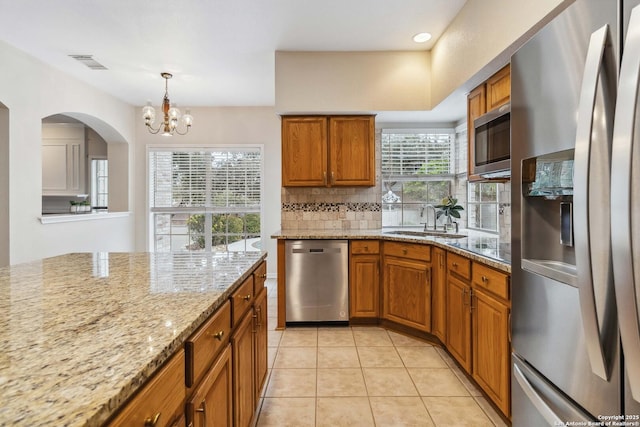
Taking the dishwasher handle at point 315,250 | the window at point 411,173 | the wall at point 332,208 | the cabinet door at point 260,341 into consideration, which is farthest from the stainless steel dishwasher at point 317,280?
the cabinet door at point 260,341

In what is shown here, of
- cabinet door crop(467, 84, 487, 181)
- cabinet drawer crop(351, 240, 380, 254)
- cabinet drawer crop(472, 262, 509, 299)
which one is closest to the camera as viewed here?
cabinet drawer crop(472, 262, 509, 299)

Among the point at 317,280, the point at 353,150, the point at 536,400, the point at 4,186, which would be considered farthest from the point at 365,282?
the point at 4,186

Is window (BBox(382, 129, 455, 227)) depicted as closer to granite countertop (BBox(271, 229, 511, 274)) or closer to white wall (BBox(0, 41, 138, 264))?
granite countertop (BBox(271, 229, 511, 274))

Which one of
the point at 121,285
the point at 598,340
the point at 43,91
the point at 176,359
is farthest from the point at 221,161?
the point at 598,340

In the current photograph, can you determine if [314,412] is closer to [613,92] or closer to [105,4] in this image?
[613,92]

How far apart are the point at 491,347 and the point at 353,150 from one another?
2352 millimetres

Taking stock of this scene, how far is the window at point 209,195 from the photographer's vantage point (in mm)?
5512

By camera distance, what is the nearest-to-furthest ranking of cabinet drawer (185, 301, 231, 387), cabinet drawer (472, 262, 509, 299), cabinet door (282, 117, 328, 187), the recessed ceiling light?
cabinet drawer (185, 301, 231, 387) < cabinet drawer (472, 262, 509, 299) < the recessed ceiling light < cabinet door (282, 117, 328, 187)

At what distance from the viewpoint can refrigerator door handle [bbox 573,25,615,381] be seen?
83cm

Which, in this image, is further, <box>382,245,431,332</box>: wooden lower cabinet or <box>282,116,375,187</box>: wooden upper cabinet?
<box>282,116,375,187</box>: wooden upper cabinet

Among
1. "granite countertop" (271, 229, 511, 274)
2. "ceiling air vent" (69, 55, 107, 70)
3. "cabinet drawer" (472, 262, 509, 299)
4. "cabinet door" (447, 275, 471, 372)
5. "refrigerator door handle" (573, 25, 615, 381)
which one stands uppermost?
"ceiling air vent" (69, 55, 107, 70)

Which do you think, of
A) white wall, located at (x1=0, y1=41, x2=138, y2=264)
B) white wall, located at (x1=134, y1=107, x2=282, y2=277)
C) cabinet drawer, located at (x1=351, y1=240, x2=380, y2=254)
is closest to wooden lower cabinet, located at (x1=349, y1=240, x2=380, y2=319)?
cabinet drawer, located at (x1=351, y1=240, x2=380, y2=254)

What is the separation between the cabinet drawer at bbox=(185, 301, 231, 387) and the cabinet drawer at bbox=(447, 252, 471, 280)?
1.61 metres

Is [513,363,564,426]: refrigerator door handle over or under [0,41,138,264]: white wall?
under
